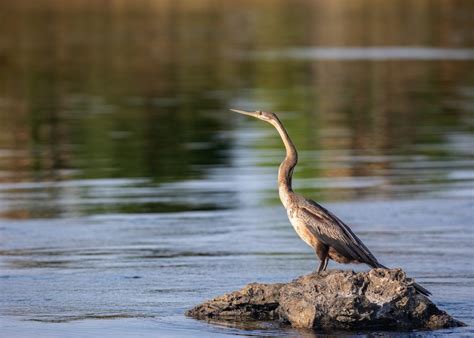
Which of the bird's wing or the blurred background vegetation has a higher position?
the bird's wing

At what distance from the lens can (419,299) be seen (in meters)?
10.9

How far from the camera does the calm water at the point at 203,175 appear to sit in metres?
12.8

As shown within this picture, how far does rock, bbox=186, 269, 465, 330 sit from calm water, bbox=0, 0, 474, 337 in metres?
0.16

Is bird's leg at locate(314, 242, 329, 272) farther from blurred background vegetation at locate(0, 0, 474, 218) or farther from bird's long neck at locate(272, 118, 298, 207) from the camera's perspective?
blurred background vegetation at locate(0, 0, 474, 218)

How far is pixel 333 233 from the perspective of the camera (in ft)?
37.4

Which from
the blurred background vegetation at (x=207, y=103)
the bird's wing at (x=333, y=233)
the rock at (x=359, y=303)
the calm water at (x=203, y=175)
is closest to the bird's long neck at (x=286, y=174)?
the bird's wing at (x=333, y=233)

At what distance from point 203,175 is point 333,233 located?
9517mm

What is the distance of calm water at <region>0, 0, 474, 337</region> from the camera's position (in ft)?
42.1

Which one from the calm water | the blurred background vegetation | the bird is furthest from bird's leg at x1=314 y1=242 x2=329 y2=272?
the blurred background vegetation

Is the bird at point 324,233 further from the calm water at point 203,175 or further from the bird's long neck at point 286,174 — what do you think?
the calm water at point 203,175

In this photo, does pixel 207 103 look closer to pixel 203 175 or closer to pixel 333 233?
pixel 203 175

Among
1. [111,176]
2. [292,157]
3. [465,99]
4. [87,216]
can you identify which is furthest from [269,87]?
[292,157]

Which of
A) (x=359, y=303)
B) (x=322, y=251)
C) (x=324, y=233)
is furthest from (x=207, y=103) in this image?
(x=359, y=303)

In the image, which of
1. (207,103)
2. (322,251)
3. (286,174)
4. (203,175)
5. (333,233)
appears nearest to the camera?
(333,233)
